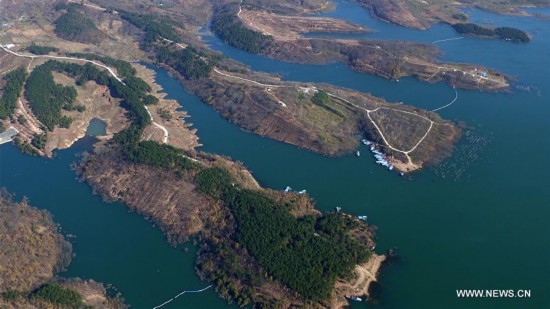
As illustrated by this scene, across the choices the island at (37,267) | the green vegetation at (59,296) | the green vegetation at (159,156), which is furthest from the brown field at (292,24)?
the green vegetation at (59,296)

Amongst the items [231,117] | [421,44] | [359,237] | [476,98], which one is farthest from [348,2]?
[359,237]

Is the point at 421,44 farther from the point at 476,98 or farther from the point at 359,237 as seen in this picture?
the point at 359,237

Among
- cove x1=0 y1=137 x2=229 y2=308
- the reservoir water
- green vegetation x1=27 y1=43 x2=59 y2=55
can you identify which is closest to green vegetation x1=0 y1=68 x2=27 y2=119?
the reservoir water

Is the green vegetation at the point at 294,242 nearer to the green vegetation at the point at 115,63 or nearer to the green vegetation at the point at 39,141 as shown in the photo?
the green vegetation at the point at 39,141

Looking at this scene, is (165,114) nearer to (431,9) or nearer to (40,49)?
(40,49)

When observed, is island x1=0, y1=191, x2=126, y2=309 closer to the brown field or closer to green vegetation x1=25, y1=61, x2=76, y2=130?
green vegetation x1=25, y1=61, x2=76, y2=130

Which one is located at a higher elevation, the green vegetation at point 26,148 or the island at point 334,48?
the island at point 334,48

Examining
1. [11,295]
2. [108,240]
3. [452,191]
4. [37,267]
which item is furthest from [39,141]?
[452,191]
